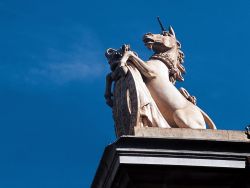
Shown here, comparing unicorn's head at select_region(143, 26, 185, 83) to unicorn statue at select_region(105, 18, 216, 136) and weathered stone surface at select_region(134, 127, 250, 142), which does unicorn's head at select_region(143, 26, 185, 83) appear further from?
weathered stone surface at select_region(134, 127, 250, 142)

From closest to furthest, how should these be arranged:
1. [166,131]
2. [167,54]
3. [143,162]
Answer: [143,162] → [166,131] → [167,54]

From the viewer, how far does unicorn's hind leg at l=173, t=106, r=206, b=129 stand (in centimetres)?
1750

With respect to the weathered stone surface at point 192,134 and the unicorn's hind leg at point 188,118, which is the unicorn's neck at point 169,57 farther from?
Result: the weathered stone surface at point 192,134

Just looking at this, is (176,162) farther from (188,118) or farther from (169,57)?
(169,57)


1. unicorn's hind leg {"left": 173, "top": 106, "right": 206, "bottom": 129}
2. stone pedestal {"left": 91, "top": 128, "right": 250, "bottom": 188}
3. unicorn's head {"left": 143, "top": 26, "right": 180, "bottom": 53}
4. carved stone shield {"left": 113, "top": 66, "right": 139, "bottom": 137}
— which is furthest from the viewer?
unicorn's head {"left": 143, "top": 26, "right": 180, "bottom": 53}

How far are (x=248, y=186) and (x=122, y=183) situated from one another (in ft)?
7.81

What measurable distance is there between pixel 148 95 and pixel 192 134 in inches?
78.6

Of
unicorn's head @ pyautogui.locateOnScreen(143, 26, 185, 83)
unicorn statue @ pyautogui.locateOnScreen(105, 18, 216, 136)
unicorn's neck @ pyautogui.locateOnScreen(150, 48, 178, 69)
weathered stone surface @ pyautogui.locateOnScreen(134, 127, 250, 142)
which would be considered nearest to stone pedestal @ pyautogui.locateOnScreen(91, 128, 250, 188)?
weathered stone surface @ pyautogui.locateOnScreen(134, 127, 250, 142)

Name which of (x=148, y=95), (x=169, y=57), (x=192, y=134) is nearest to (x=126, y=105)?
→ (x=148, y=95)

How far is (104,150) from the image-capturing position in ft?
50.3

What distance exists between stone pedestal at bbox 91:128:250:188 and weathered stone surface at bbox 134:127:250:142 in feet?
0.92

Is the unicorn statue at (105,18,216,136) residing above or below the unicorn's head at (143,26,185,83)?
below

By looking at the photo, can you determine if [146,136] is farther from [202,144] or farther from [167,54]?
[167,54]

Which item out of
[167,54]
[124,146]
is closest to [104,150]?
[124,146]
